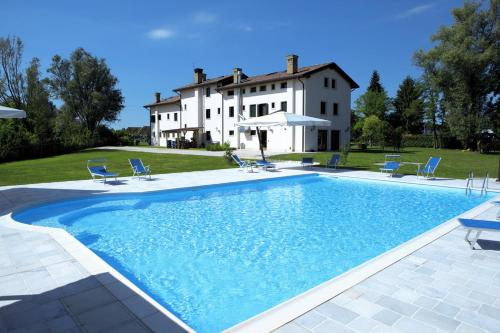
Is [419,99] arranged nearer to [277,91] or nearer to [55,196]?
[277,91]

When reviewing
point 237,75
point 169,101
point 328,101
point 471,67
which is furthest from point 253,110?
point 471,67

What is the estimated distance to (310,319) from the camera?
114 inches

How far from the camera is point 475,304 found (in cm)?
319

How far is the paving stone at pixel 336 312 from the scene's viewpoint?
2895mm

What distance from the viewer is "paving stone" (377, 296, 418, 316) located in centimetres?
304

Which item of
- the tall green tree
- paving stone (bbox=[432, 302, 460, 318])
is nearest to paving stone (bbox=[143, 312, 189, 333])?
paving stone (bbox=[432, 302, 460, 318])

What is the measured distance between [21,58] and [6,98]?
180 inches

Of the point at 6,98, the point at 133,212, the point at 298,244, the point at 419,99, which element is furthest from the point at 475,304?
the point at 419,99

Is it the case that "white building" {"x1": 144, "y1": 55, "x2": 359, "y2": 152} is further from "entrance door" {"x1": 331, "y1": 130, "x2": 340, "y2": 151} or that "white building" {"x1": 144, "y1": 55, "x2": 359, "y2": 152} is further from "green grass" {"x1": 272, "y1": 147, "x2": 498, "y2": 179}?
"green grass" {"x1": 272, "y1": 147, "x2": 498, "y2": 179}

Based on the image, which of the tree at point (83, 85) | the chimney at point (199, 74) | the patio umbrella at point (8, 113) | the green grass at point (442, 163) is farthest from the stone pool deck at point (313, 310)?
the tree at point (83, 85)

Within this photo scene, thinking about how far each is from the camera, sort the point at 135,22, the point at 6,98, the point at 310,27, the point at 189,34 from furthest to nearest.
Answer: the point at 6,98
the point at 310,27
the point at 189,34
the point at 135,22

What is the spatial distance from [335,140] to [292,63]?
28.2 feet

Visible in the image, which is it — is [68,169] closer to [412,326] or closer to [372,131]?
[412,326]

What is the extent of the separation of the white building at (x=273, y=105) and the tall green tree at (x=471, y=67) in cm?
957
